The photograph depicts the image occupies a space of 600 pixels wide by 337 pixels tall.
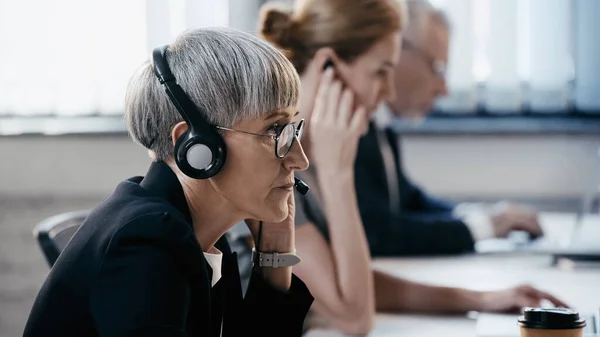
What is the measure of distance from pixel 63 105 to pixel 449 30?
1.60 metres

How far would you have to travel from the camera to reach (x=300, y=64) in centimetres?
196

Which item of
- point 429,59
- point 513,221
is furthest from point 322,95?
point 429,59

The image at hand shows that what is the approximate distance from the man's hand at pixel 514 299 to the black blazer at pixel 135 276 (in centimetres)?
64

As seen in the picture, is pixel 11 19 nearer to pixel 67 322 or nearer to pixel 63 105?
pixel 63 105

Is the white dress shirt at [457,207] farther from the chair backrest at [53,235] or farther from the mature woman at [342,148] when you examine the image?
the chair backrest at [53,235]

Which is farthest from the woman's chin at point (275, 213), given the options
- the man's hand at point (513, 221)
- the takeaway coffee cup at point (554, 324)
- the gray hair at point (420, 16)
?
the gray hair at point (420, 16)

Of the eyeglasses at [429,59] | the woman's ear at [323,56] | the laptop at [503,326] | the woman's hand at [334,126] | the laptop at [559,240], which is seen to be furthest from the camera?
the eyeglasses at [429,59]

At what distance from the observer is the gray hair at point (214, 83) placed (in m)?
1.04

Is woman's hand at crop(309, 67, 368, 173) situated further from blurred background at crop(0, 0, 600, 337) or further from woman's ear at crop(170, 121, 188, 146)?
blurred background at crop(0, 0, 600, 337)

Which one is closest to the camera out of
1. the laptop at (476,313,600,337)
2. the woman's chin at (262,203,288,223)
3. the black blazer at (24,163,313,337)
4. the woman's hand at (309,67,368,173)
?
the black blazer at (24,163,313,337)

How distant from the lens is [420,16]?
326cm

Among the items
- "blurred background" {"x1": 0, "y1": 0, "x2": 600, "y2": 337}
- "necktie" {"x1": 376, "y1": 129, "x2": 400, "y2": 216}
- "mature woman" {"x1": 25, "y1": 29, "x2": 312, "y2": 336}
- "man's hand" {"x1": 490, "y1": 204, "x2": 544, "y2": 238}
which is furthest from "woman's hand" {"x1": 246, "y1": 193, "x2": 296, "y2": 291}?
"blurred background" {"x1": 0, "y1": 0, "x2": 600, "y2": 337}

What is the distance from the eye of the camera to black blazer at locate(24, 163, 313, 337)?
0.89 m

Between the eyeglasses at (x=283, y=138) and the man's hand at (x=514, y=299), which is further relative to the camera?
the man's hand at (x=514, y=299)
